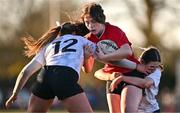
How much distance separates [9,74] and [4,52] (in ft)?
5.15

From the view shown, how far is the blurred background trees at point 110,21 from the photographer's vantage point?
3725 centimetres

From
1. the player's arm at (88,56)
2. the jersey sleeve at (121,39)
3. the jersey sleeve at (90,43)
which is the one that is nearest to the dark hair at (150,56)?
the jersey sleeve at (121,39)

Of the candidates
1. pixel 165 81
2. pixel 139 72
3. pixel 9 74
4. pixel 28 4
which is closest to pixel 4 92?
pixel 9 74

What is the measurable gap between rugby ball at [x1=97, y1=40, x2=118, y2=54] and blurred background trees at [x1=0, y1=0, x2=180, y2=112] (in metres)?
24.2

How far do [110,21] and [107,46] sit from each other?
2557cm

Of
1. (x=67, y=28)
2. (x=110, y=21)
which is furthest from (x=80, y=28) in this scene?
(x=110, y=21)

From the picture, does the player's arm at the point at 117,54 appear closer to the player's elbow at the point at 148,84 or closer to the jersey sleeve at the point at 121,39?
the jersey sleeve at the point at 121,39

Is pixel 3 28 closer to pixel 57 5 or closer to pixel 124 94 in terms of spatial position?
pixel 57 5

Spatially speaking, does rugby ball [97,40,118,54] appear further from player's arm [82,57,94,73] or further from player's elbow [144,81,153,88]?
player's elbow [144,81,153,88]

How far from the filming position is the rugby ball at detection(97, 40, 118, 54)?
902cm

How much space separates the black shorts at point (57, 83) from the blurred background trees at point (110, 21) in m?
25.0

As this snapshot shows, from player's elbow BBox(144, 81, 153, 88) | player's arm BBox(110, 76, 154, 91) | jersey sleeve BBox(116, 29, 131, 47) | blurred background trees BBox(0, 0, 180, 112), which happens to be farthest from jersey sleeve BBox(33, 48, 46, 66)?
blurred background trees BBox(0, 0, 180, 112)

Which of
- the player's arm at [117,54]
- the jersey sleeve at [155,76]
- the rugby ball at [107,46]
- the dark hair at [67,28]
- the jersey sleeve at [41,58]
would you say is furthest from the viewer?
the jersey sleeve at [155,76]

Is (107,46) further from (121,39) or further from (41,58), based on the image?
(41,58)
